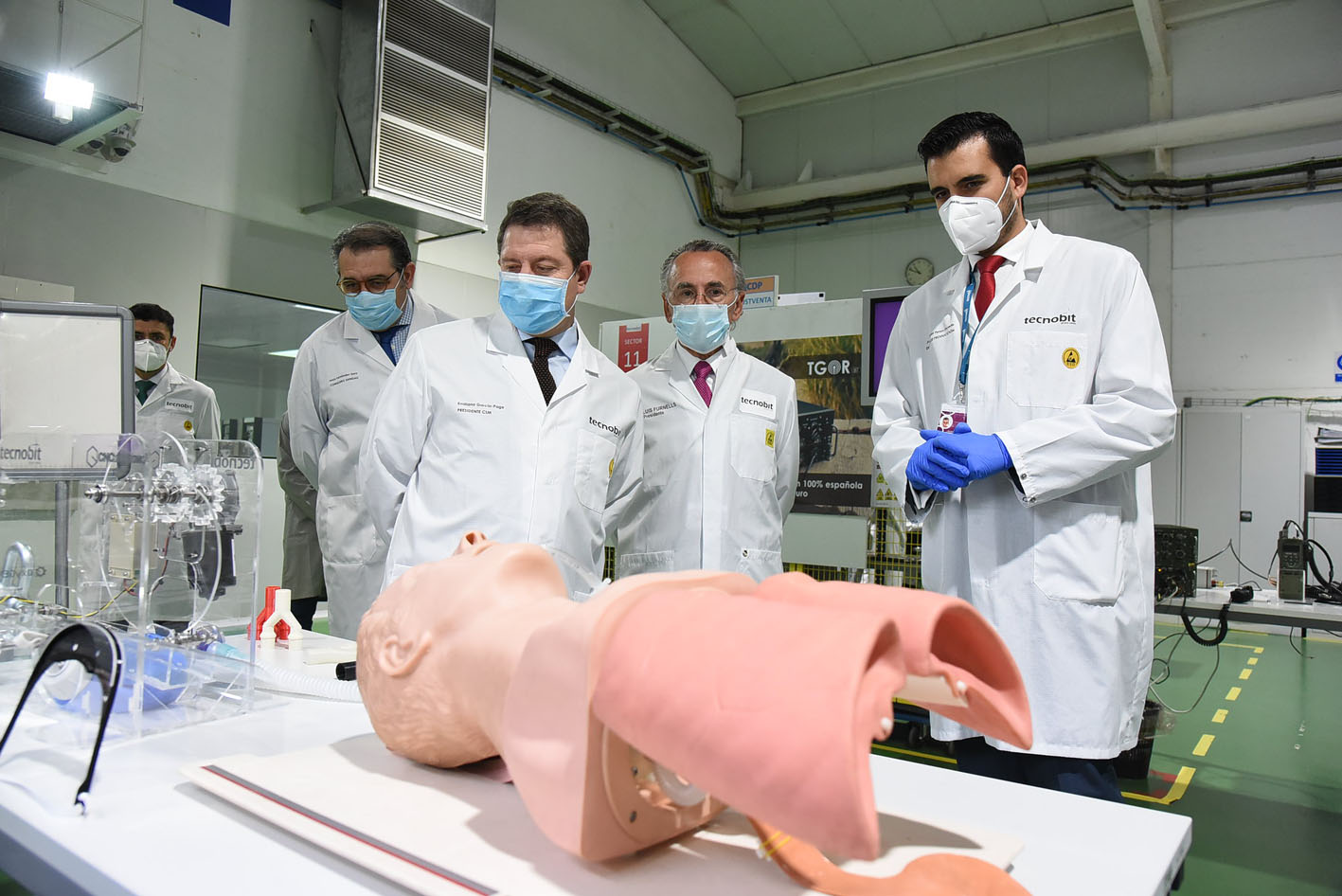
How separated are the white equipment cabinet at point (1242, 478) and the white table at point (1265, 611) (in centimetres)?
436

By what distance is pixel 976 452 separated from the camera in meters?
1.51

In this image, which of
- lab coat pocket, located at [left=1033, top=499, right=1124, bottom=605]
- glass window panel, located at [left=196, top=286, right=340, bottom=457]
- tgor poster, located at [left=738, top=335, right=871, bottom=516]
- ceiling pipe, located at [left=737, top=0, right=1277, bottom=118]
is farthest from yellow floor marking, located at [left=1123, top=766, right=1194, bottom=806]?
ceiling pipe, located at [left=737, top=0, right=1277, bottom=118]

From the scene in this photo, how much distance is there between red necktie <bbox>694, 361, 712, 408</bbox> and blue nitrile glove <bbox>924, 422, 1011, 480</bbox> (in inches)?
44.9

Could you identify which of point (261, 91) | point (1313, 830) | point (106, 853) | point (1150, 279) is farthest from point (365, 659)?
point (1150, 279)

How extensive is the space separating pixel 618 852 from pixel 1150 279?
341 inches

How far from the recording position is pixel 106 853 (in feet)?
2.36

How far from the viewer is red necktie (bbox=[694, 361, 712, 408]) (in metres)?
2.61

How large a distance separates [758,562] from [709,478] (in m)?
0.29

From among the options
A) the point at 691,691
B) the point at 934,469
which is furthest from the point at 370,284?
the point at 691,691

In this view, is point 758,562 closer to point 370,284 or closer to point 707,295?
point 707,295

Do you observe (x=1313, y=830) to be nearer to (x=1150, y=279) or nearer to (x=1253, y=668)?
(x=1253, y=668)

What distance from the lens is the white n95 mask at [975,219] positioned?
67.0 inches

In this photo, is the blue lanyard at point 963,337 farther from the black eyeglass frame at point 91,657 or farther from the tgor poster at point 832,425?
the tgor poster at point 832,425

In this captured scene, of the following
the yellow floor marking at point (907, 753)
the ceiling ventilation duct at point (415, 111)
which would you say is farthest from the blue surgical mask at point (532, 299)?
the ceiling ventilation duct at point (415, 111)
